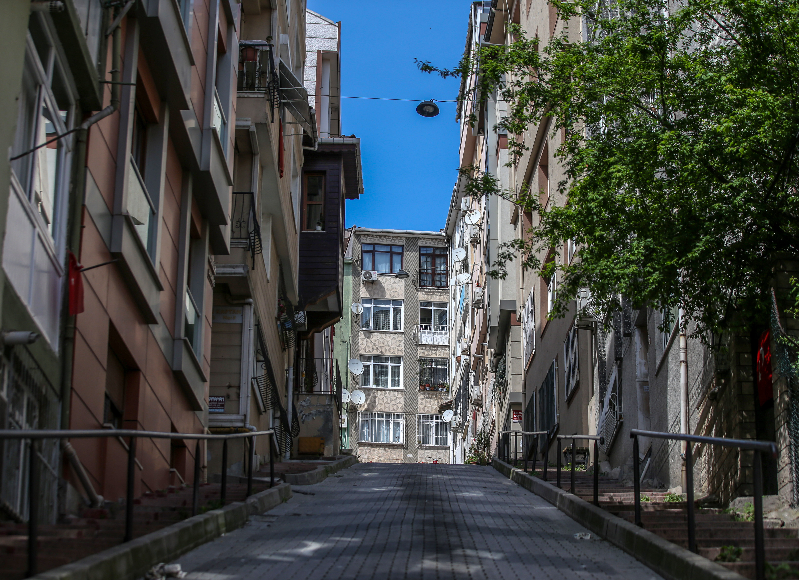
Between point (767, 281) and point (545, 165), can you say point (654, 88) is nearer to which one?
point (767, 281)

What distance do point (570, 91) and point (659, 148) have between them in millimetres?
2115

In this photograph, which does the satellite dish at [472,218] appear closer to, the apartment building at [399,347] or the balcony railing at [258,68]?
the apartment building at [399,347]

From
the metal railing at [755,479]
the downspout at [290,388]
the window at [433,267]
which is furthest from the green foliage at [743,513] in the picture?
the window at [433,267]

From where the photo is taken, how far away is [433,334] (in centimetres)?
5925

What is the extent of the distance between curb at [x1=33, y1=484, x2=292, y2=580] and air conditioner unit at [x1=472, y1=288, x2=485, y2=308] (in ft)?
105

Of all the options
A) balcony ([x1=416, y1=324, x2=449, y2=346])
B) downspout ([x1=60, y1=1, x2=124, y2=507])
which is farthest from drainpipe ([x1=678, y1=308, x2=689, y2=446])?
balcony ([x1=416, y1=324, x2=449, y2=346])

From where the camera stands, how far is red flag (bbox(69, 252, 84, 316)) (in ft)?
29.1

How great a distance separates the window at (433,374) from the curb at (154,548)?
4750 cm

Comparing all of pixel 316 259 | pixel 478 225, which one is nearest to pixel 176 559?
pixel 316 259

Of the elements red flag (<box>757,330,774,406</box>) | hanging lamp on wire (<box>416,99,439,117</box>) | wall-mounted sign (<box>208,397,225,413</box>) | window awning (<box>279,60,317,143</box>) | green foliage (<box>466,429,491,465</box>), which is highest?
hanging lamp on wire (<box>416,99,439,117</box>)

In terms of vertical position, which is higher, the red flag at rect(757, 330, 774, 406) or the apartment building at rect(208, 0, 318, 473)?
the apartment building at rect(208, 0, 318, 473)

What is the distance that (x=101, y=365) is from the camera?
392 inches

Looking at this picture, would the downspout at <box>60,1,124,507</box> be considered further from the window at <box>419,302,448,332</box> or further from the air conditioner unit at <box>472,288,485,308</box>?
the window at <box>419,302,448,332</box>

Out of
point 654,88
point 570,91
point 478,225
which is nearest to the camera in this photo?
point 654,88
